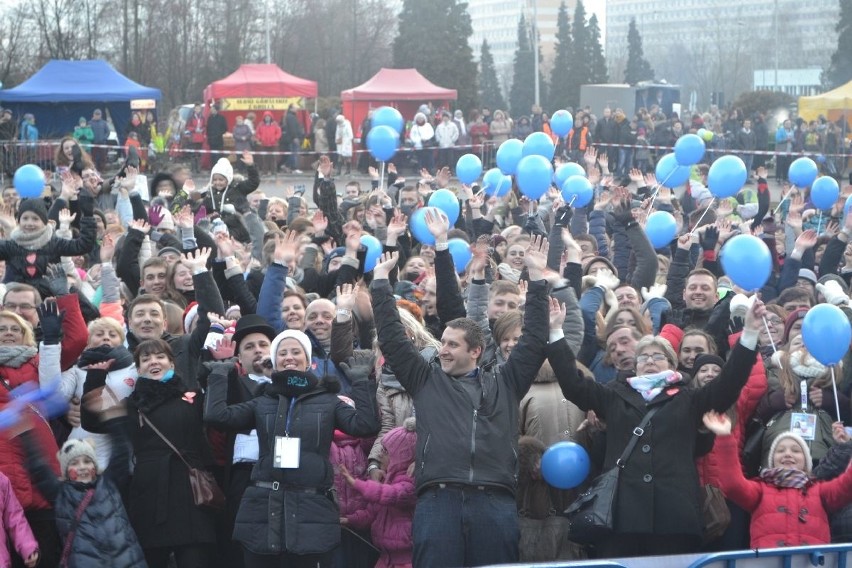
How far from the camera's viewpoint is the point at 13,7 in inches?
1764

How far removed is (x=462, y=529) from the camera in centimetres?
582

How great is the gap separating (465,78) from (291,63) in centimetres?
1446

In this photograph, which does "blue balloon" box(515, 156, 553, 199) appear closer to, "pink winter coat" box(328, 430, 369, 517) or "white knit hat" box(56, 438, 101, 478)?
"pink winter coat" box(328, 430, 369, 517)

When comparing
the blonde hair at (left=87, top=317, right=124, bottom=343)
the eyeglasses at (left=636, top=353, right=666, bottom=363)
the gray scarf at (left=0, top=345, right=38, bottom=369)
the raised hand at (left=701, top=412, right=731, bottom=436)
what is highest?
the blonde hair at (left=87, top=317, right=124, bottom=343)

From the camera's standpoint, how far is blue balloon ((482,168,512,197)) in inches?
556

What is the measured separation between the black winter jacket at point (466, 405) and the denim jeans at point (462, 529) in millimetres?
79

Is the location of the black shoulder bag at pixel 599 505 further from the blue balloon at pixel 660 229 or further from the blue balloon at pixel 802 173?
the blue balloon at pixel 802 173

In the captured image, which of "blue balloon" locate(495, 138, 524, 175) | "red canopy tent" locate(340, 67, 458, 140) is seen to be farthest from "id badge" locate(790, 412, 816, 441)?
"red canopy tent" locate(340, 67, 458, 140)

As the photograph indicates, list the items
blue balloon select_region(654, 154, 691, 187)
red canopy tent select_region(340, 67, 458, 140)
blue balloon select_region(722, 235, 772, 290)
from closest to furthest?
blue balloon select_region(722, 235, 772, 290)
blue balloon select_region(654, 154, 691, 187)
red canopy tent select_region(340, 67, 458, 140)

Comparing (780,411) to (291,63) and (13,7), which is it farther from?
(291,63)


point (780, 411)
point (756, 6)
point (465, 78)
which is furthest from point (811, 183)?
point (756, 6)

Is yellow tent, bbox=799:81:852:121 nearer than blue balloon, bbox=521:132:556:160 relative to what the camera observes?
No

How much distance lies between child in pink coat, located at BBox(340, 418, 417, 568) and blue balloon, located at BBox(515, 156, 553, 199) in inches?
206

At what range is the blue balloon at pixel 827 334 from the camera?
674cm
